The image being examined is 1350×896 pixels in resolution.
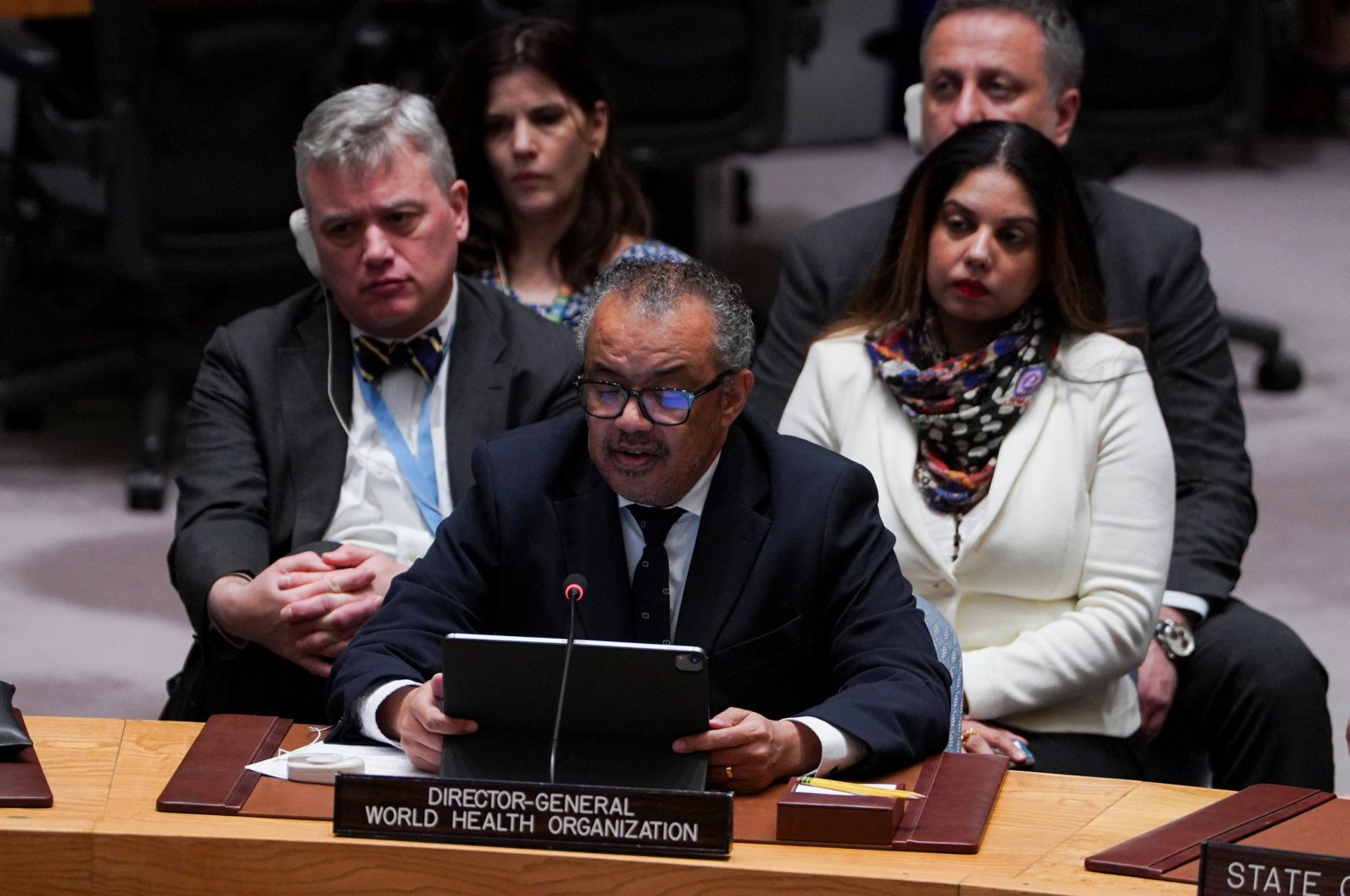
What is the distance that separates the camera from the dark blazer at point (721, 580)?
242 cm

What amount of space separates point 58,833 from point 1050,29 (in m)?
2.14

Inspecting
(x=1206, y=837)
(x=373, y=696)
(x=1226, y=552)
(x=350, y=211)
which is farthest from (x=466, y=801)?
(x=1226, y=552)

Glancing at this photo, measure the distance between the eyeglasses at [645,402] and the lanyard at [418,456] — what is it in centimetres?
69

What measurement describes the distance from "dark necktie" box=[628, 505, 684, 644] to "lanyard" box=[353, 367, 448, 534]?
0.62 metres

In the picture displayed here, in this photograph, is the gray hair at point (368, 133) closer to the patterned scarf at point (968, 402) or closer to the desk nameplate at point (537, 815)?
the patterned scarf at point (968, 402)

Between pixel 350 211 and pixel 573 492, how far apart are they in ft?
2.42

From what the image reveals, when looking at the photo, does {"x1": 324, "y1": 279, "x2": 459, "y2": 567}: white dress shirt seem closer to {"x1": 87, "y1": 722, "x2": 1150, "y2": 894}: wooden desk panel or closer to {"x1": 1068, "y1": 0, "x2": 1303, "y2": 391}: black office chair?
{"x1": 87, "y1": 722, "x2": 1150, "y2": 894}: wooden desk panel

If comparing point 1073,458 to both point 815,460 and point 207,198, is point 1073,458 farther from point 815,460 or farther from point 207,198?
point 207,198

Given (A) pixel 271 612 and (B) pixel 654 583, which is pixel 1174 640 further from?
(A) pixel 271 612

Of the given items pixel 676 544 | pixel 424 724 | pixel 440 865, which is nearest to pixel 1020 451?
pixel 676 544

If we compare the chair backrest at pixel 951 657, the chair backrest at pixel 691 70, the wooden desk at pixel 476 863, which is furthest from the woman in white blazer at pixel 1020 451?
the chair backrest at pixel 691 70

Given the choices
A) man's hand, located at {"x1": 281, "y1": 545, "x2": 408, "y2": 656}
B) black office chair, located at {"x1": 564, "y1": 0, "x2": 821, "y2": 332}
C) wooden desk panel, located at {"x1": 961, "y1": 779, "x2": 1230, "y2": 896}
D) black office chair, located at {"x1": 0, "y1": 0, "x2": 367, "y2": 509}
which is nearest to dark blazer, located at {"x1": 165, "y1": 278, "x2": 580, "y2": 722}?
man's hand, located at {"x1": 281, "y1": 545, "x2": 408, "y2": 656}

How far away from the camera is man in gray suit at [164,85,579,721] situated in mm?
2982

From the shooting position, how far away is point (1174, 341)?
3236 mm
